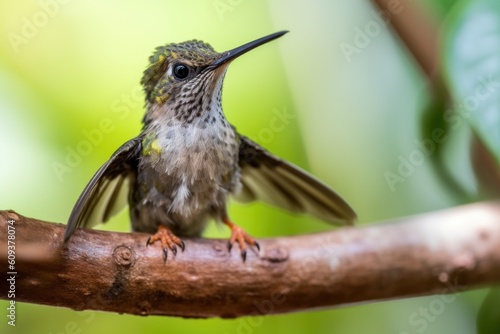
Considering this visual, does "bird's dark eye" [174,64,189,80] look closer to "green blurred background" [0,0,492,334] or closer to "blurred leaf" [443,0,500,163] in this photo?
"green blurred background" [0,0,492,334]

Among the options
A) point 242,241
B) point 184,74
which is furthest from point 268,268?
point 184,74

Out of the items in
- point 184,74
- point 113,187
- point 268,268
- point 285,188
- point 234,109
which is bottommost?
→ point 285,188

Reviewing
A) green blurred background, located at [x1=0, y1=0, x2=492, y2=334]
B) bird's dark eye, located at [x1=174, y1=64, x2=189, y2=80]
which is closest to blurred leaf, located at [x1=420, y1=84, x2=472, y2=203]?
green blurred background, located at [x1=0, y1=0, x2=492, y2=334]

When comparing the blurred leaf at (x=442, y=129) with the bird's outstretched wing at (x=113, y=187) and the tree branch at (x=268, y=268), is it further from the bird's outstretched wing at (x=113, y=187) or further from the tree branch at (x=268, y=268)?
the bird's outstretched wing at (x=113, y=187)

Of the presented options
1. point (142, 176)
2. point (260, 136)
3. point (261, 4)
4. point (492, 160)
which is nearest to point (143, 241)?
point (142, 176)

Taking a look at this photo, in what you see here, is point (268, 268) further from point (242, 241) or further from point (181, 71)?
point (181, 71)

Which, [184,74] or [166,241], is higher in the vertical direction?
[184,74]

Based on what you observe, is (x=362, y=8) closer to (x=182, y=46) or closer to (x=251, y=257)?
(x=182, y=46)
